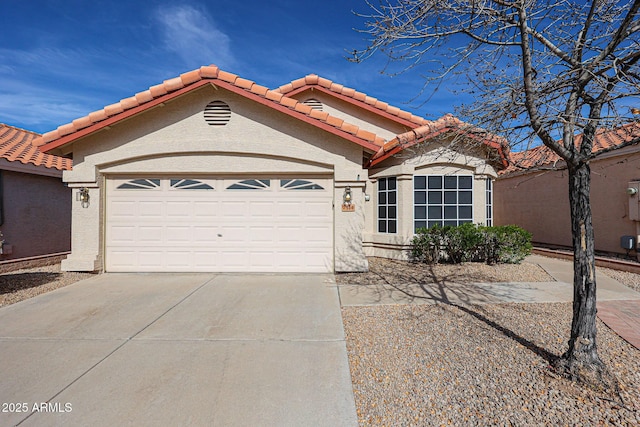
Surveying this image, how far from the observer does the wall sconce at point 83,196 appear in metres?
8.20

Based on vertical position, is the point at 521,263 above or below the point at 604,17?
below

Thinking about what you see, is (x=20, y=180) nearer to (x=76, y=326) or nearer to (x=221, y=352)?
(x=76, y=326)

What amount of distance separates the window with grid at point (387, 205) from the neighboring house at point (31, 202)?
34.5ft

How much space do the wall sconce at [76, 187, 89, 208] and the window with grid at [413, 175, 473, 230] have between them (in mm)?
8971

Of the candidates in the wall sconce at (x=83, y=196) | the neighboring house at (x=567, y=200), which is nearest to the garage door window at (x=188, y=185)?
the wall sconce at (x=83, y=196)

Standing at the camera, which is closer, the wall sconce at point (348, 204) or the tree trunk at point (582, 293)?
the tree trunk at point (582, 293)

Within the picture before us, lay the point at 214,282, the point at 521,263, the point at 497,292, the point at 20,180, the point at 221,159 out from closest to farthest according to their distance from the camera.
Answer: the point at 497,292 → the point at 214,282 → the point at 221,159 → the point at 521,263 → the point at 20,180

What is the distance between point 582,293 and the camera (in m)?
3.43

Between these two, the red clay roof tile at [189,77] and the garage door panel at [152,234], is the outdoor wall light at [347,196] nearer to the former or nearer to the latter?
the red clay roof tile at [189,77]

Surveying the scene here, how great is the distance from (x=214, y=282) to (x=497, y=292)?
237 inches

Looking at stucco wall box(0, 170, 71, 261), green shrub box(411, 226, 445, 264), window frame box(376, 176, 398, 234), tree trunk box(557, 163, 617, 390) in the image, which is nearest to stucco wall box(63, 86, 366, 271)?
green shrub box(411, 226, 445, 264)

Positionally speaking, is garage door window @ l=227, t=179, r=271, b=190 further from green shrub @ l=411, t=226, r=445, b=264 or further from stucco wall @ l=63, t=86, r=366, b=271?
green shrub @ l=411, t=226, r=445, b=264

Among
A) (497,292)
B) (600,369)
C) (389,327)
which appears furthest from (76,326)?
(497,292)

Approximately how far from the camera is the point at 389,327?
4672 mm
